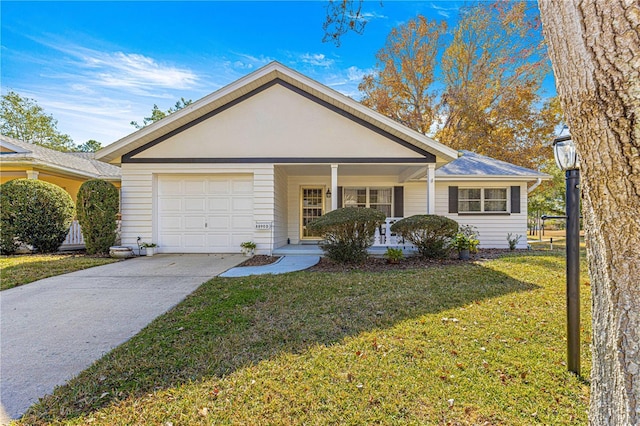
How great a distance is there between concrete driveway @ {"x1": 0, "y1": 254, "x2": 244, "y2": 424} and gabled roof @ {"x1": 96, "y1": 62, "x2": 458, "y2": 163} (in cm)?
373

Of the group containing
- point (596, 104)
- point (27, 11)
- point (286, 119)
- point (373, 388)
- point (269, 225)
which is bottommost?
point (373, 388)

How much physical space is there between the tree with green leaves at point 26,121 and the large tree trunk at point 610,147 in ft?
116

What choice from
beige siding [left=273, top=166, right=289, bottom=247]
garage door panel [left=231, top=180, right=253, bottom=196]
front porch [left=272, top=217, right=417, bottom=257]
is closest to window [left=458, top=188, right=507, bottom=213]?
front porch [left=272, top=217, right=417, bottom=257]

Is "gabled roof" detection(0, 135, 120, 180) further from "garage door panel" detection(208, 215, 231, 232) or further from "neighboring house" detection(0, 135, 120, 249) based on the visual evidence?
"garage door panel" detection(208, 215, 231, 232)

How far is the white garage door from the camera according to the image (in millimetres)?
9219

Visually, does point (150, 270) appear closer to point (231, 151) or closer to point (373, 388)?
point (231, 151)

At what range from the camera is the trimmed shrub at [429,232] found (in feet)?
24.4

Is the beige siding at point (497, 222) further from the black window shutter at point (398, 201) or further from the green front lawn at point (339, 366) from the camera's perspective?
the green front lawn at point (339, 366)

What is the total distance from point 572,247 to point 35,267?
998cm

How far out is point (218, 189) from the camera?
930cm

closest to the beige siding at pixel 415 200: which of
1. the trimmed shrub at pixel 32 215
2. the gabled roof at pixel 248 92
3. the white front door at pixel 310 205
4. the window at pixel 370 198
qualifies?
the window at pixel 370 198

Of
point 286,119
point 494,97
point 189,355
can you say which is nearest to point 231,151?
point 286,119

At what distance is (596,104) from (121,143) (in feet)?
33.2

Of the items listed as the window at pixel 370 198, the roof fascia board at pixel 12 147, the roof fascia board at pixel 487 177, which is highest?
the roof fascia board at pixel 12 147
